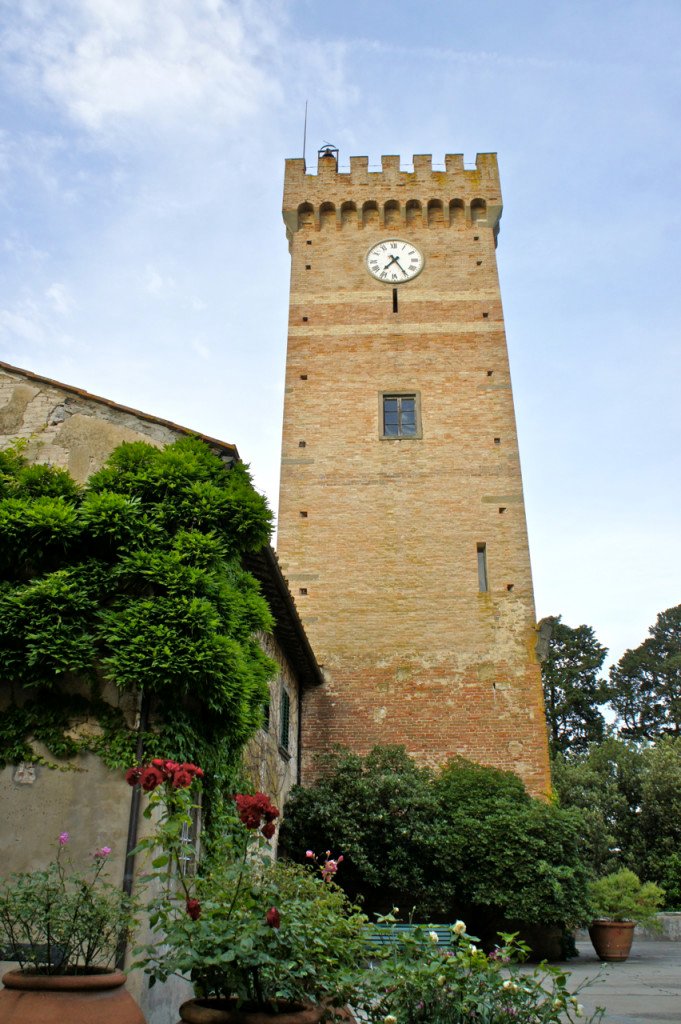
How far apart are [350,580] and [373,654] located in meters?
1.65

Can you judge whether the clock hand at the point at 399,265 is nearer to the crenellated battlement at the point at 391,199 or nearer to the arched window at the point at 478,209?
the crenellated battlement at the point at 391,199

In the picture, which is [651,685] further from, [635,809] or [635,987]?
[635,987]

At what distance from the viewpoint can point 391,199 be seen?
21.6 metres

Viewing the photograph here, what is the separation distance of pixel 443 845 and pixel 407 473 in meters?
7.94

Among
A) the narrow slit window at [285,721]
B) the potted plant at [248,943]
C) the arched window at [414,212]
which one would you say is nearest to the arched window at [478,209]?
the arched window at [414,212]

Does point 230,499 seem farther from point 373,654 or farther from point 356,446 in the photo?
point 356,446

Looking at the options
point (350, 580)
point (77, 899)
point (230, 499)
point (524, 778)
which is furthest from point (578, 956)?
point (77, 899)

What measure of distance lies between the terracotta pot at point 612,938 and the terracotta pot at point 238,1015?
12496 mm

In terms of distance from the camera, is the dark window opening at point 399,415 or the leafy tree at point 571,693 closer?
the dark window opening at point 399,415

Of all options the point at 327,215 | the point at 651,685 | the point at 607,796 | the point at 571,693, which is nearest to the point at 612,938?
the point at 607,796

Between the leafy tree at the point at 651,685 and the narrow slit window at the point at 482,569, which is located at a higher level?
the leafy tree at the point at 651,685

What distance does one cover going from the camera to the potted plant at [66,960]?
12.8ft

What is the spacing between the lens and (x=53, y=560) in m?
7.36

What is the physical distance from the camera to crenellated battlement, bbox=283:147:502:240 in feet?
70.8
